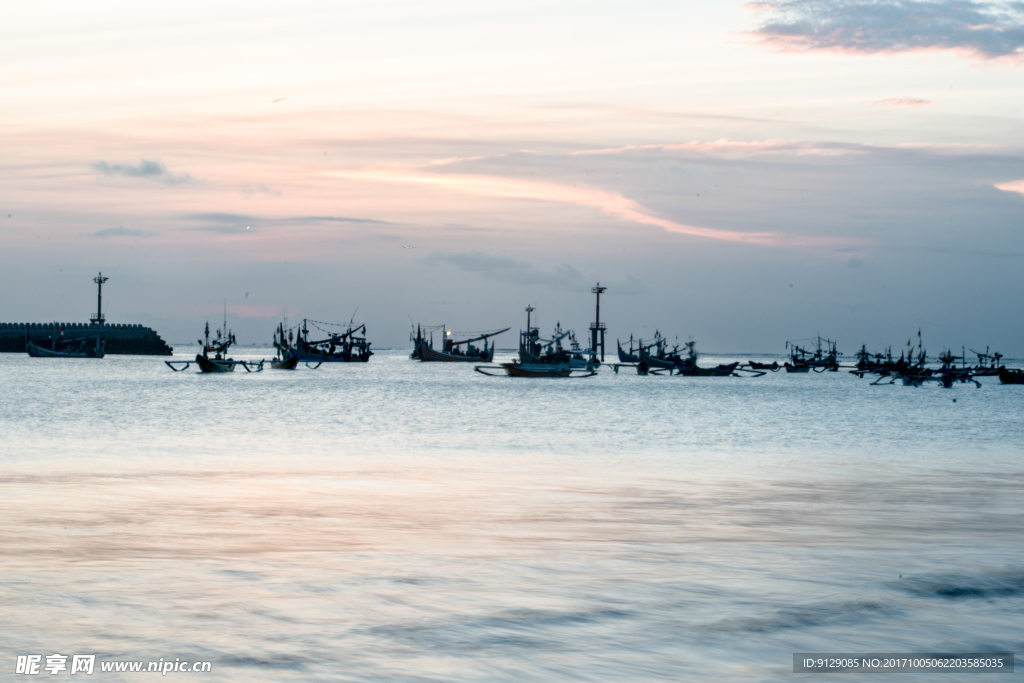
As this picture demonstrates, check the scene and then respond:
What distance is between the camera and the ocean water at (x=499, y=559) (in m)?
10.6

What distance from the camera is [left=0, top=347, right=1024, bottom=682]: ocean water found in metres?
10.6

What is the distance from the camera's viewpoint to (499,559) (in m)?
15.0

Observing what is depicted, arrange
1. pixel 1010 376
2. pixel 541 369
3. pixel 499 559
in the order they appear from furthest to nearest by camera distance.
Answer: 1. pixel 1010 376
2. pixel 541 369
3. pixel 499 559

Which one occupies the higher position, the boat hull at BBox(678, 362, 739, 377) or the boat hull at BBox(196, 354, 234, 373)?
the boat hull at BBox(196, 354, 234, 373)

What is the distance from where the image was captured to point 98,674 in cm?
955

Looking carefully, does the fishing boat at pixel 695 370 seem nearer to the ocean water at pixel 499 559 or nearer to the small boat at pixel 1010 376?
A: the small boat at pixel 1010 376

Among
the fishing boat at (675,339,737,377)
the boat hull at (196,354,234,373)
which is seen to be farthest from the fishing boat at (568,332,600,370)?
the boat hull at (196,354,234,373)

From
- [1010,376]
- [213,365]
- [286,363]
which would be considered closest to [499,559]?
[213,365]

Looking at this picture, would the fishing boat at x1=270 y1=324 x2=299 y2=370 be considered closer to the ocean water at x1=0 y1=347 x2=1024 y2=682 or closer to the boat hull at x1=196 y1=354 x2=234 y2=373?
the boat hull at x1=196 y1=354 x2=234 y2=373

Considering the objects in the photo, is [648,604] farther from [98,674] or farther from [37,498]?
[37,498]

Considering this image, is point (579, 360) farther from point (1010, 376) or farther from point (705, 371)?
point (1010, 376)

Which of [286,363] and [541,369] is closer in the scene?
[541,369]

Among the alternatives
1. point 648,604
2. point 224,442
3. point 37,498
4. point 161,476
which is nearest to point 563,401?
point 224,442

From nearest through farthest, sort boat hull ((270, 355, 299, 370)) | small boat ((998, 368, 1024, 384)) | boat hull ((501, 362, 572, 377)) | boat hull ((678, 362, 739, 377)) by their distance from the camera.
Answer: boat hull ((501, 362, 572, 377)) < small boat ((998, 368, 1024, 384)) < boat hull ((270, 355, 299, 370)) < boat hull ((678, 362, 739, 377))
